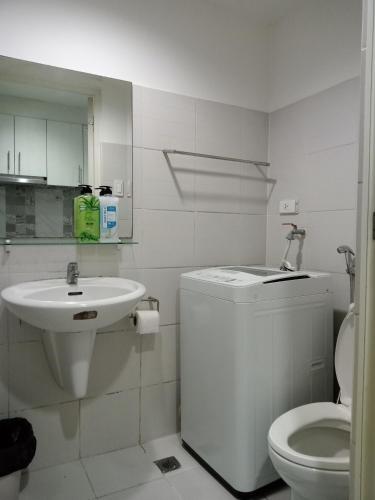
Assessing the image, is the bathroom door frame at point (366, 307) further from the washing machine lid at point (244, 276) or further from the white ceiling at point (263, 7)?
the white ceiling at point (263, 7)

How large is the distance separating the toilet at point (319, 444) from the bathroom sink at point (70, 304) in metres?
0.71

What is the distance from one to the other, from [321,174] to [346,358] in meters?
0.89

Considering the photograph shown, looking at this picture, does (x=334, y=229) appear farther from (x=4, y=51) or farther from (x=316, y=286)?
(x=4, y=51)

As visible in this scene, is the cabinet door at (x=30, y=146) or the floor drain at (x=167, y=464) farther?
the floor drain at (x=167, y=464)

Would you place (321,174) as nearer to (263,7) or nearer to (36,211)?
(263,7)

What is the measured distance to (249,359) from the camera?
1466 millimetres

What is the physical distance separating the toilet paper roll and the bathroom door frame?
1.05 m

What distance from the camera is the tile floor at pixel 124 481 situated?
1.53m

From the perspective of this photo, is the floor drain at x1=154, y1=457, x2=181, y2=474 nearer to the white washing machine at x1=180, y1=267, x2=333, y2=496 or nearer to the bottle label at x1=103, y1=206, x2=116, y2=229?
the white washing machine at x1=180, y1=267, x2=333, y2=496

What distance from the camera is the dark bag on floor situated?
1352 millimetres

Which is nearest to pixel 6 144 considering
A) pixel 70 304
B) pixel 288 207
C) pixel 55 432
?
pixel 70 304

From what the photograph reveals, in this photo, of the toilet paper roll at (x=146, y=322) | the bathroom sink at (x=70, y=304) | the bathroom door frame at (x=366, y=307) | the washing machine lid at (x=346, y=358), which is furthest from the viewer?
the toilet paper roll at (x=146, y=322)

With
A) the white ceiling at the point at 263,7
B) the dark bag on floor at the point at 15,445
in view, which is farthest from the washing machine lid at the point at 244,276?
the white ceiling at the point at 263,7

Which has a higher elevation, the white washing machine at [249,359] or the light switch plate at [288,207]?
the light switch plate at [288,207]
